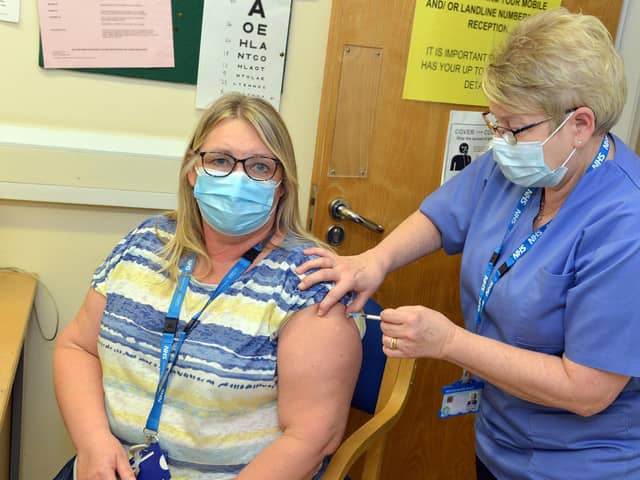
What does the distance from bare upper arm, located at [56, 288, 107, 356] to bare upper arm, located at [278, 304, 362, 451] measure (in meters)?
0.46

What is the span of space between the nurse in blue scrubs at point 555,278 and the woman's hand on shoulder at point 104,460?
54 centimetres

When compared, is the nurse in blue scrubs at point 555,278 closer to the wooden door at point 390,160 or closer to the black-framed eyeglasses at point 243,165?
the black-framed eyeglasses at point 243,165

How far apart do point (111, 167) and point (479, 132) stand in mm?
1134

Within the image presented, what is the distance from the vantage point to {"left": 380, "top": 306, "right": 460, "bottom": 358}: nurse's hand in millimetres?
1303

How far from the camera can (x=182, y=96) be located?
2025mm

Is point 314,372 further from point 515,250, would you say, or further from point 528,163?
point 528,163

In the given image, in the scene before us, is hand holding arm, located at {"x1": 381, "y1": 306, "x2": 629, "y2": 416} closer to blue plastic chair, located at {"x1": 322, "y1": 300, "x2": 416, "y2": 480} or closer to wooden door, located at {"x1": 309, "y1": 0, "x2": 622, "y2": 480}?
blue plastic chair, located at {"x1": 322, "y1": 300, "x2": 416, "y2": 480}

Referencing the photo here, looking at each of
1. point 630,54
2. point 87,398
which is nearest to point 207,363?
point 87,398

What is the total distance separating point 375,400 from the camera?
5.56 ft

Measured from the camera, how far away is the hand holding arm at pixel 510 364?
126 cm

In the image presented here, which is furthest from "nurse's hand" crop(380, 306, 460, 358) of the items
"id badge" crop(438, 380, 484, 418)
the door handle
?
the door handle

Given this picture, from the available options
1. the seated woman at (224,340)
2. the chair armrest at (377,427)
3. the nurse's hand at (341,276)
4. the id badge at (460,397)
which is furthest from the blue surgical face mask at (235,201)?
the id badge at (460,397)

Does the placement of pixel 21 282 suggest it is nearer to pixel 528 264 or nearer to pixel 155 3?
pixel 155 3

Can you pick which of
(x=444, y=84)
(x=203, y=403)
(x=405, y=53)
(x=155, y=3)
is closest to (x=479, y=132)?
(x=444, y=84)
